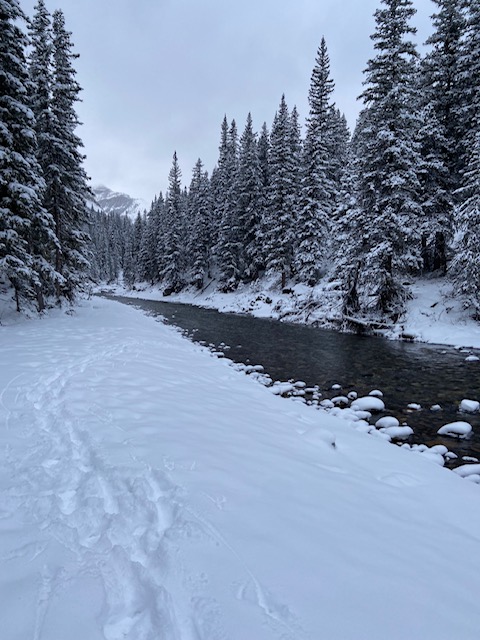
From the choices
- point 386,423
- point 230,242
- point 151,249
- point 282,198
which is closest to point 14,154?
point 386,423

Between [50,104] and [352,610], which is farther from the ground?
[50,104]

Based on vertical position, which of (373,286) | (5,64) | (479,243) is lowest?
(373,286)

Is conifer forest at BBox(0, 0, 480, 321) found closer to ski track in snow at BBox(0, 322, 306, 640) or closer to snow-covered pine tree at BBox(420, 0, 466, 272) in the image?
snow-covered pine tree at BBox(420, 0, 466, 272)

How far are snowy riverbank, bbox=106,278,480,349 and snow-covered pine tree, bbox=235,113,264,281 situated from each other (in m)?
3.35

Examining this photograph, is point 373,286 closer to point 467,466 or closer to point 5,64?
point 467,466

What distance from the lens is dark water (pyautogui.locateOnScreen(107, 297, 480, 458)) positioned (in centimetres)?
698

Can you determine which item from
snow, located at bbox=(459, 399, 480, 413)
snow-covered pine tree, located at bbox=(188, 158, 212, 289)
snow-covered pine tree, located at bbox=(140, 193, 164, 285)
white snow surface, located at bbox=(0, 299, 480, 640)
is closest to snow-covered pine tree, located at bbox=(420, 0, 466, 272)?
snow, located at bbox=(459, 399, 480, 413)

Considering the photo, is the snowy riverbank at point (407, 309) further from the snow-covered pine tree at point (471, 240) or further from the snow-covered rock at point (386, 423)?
the snow-covered rock at point (386, 423)

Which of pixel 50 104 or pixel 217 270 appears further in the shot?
pixel 217 270

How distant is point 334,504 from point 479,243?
52.2ft

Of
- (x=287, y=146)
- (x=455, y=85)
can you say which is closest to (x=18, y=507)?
(x=455, y=85)

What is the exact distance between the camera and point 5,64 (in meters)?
12.6

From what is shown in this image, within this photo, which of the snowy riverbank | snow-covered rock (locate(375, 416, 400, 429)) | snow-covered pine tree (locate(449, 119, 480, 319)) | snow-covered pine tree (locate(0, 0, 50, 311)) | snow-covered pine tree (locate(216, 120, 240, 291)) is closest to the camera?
snow-covered rock (locate(375, 416, 400, 429))

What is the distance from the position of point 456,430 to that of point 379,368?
188 inches
